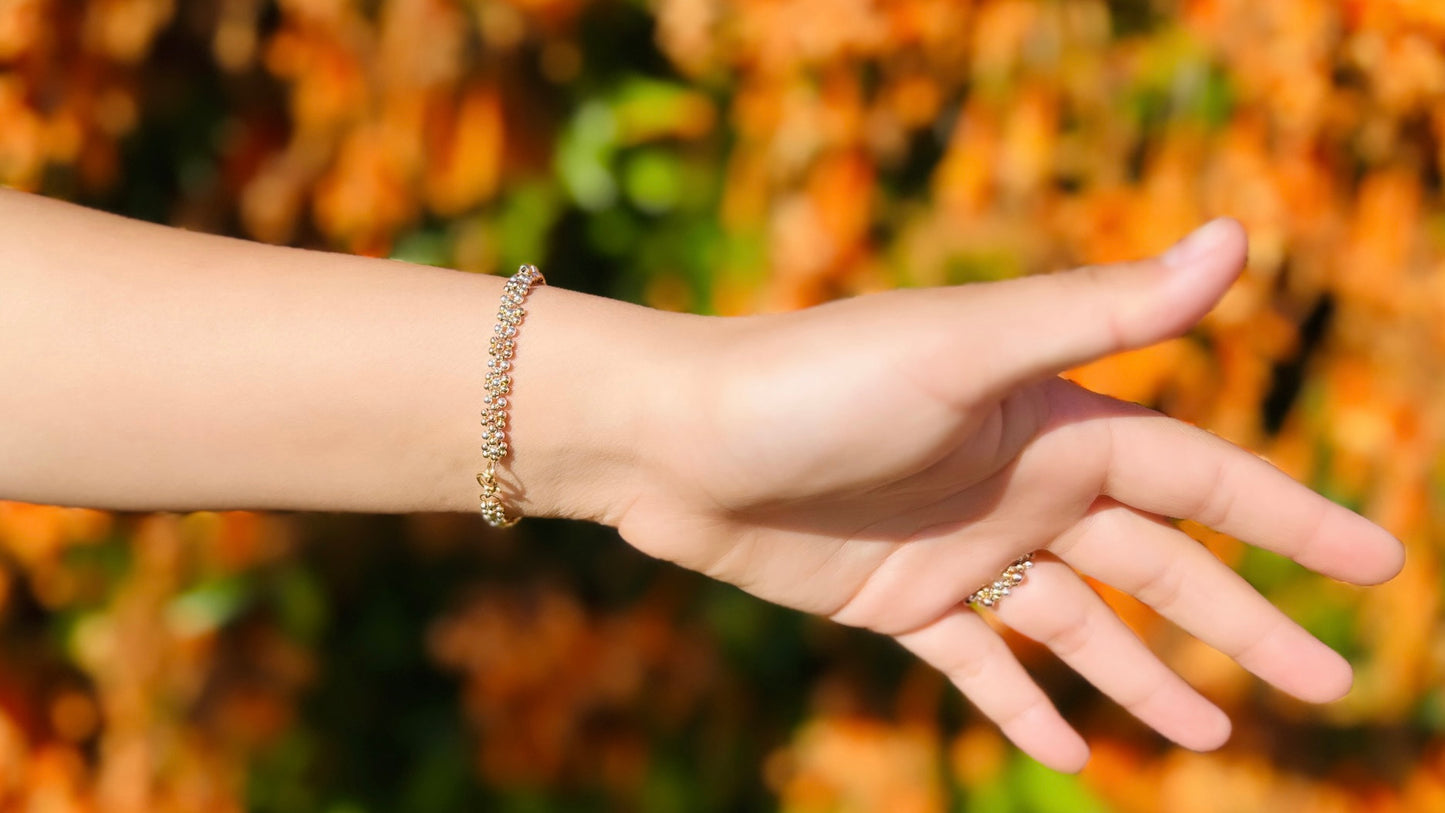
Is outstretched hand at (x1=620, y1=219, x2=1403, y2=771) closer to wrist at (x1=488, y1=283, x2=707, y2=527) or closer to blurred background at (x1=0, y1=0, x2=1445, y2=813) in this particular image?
wrist at (x1=488, y1=283, x2=707, y2=527)

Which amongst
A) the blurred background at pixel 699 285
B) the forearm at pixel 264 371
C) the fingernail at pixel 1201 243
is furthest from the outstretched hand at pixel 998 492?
the blurred background at pixel 699 285

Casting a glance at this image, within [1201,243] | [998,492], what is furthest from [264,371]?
[1201,243]

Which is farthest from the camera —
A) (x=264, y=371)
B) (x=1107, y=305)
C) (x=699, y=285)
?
(x=699, y=285)

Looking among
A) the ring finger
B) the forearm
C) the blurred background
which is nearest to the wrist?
the forearm

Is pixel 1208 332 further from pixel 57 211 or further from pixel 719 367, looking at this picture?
pixel 57 211

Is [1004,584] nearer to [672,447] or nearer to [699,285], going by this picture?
[672,447]

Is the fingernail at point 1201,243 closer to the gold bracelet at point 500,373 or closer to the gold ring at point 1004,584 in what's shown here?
the gold ring at point 1004,584
